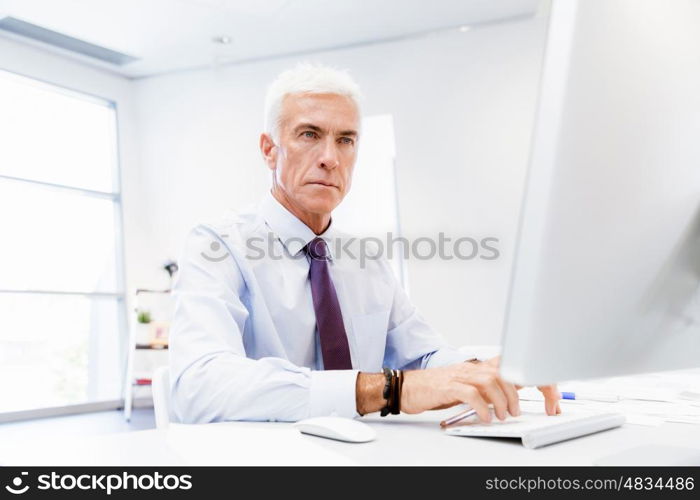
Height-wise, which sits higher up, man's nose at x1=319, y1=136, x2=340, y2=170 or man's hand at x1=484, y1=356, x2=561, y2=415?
man's nose at x1=319, y1=136, x2=340, y2=170

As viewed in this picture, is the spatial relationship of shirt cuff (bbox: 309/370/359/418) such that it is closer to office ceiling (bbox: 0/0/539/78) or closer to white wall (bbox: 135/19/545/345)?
white wall (bbox: 135/19/545/345)

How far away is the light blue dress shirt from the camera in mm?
985

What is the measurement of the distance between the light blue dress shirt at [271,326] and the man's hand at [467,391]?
0.32ft

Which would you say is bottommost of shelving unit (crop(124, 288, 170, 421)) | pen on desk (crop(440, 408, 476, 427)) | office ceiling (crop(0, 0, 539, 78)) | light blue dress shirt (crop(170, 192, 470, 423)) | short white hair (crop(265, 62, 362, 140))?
shelving unit (crop(124, 288, 170, 421))

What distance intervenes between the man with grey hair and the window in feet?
15.7

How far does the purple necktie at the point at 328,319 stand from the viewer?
1.33 m

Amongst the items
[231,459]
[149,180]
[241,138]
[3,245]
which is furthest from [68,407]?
[231,459]

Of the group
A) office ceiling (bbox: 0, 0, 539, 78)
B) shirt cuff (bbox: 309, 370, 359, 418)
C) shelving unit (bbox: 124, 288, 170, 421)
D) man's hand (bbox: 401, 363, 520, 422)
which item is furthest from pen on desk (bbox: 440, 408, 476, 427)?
shelving unit (bbox: 124, 288, 170, 421)

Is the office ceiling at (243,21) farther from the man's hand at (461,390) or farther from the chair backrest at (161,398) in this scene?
the man's hand at (461,390)

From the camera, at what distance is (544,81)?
1.59 ft

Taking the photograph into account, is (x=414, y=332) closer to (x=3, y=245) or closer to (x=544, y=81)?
(x=544, y=81)

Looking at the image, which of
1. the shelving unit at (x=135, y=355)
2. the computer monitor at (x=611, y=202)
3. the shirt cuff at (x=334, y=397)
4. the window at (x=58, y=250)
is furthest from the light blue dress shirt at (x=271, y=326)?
the window at (x=58, y=250)

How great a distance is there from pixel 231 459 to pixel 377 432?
25cm

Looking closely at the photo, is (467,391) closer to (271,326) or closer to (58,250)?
(271,326)
